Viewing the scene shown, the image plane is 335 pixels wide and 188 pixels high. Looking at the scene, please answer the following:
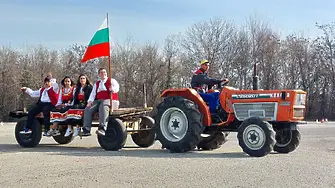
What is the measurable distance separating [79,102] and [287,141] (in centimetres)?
528

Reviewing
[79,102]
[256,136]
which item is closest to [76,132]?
[79,102]

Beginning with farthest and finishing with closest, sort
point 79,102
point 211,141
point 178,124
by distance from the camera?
point 79,102 → point 211,141 → point 178,124

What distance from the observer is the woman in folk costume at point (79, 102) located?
11.9m

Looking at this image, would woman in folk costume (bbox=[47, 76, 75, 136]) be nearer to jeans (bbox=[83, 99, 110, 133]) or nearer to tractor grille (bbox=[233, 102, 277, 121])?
jeans (bbox=[83, 99, 110, 133])

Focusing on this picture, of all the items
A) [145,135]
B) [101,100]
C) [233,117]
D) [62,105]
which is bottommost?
[145,135]

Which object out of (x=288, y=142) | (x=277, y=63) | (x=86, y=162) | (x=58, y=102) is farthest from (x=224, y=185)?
(x=277, y=63)

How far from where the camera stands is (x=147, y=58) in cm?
5650

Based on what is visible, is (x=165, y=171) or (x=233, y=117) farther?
(x=233, y=117)

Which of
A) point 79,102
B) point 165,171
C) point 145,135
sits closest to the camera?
point 165,171

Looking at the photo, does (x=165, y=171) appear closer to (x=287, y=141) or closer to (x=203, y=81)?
(x=203, y=81)

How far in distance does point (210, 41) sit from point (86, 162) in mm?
46606

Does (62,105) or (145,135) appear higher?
(62,105)

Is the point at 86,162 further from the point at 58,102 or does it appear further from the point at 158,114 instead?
the point at 58,102

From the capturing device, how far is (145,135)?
12852 mm
